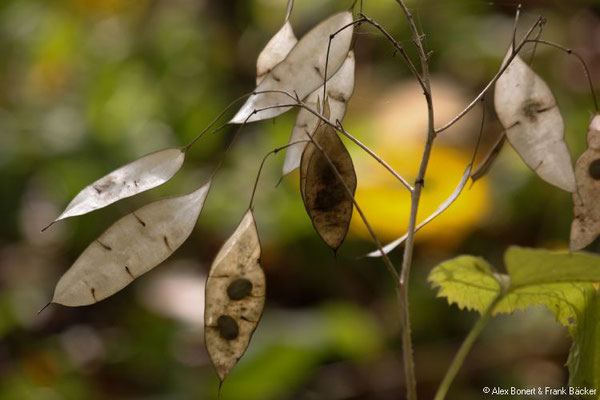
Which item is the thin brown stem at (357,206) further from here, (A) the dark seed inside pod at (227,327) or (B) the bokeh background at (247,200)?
(B) the bokeh background at (247,200)

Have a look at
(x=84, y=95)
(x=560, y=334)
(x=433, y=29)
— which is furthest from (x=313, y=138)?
(x=84, y=95)

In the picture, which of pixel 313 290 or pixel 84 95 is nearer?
pixel 313 290

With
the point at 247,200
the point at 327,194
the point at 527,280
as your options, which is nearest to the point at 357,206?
the point at 327,194

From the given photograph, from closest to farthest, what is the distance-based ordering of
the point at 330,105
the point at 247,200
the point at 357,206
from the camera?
the point at 357,206 → the point at 330,105 → the point at 247,200

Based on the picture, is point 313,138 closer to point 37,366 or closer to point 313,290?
point 37,366

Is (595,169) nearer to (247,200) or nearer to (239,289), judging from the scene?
(239,289)
